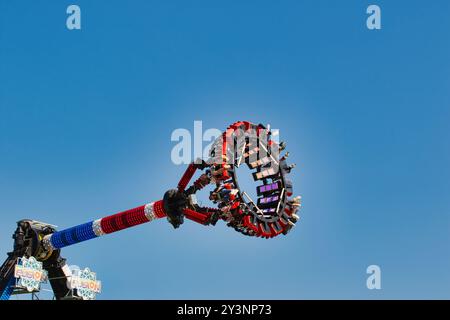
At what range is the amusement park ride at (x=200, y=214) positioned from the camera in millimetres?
42125

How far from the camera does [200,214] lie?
43.3 metres

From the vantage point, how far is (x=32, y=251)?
5525 centimetres

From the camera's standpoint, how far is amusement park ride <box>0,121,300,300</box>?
138ft

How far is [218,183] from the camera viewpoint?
41562 millimetres
